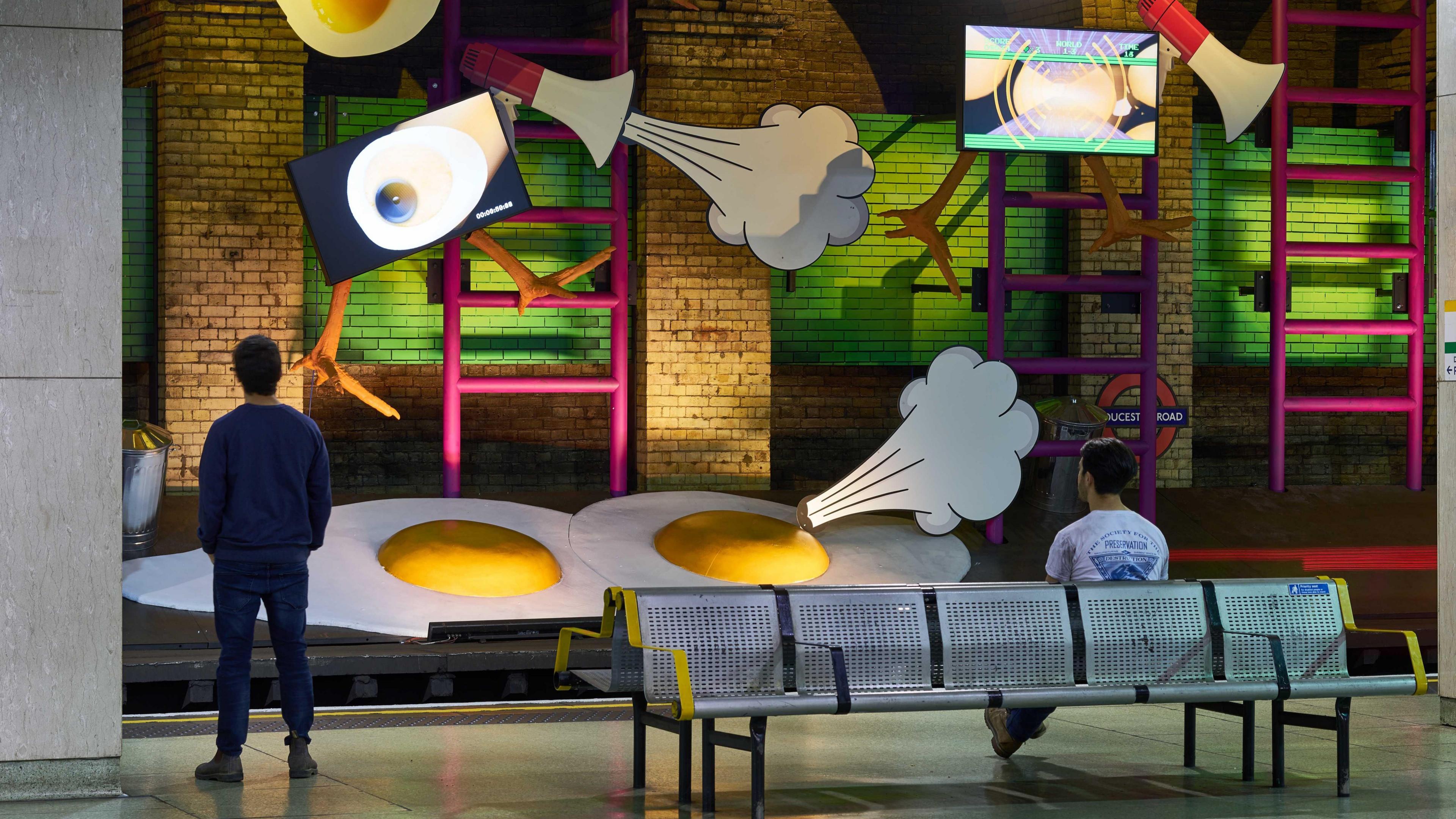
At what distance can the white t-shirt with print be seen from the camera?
559 cm

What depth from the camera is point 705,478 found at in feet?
38.2

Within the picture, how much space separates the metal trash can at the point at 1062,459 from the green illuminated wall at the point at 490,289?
346 cm

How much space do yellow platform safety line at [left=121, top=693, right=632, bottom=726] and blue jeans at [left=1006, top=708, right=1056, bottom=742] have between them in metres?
2.11

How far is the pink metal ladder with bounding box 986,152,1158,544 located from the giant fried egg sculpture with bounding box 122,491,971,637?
1197 millimetres

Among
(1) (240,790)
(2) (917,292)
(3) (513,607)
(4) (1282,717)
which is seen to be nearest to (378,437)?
(3) (513,607)

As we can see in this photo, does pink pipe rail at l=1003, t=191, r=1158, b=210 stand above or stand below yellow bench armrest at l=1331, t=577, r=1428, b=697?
above

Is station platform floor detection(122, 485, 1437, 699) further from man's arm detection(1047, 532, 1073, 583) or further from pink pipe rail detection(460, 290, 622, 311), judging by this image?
man's arm detection(1047, 532, 1073, 583)

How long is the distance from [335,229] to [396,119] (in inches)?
96.1

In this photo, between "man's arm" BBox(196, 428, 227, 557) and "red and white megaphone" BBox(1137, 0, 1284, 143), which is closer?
"man's arm" BBox(196, 428, 227, 557)

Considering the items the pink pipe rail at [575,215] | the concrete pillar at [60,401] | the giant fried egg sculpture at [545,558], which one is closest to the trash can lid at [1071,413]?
the giant fried egg sculpture at [545,558]

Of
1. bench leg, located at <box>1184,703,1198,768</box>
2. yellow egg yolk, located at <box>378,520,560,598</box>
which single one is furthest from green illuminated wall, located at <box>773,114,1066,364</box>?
bench leg, located at <box>1184,703,1198,768</box>

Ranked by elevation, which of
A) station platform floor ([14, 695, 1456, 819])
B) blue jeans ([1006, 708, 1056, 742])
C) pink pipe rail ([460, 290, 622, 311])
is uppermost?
pink pipe rail ([460, 290, 622, 311])

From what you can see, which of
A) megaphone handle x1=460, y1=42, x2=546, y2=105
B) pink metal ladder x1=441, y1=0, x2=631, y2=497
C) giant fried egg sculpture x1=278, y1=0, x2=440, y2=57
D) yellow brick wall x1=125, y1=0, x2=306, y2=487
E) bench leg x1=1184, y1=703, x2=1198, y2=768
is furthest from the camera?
yellow brick wall x1=125, y1=0, x2=306, y2=487

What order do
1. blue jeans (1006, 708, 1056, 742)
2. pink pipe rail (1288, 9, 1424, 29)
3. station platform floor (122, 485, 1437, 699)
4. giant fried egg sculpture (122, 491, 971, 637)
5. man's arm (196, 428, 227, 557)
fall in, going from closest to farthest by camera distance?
1. man's arm (196, 428, 227, 557)
2. blue jeans (1006, 708, 1056, 742)
3. station platform floor (122, 485, 1437, 699)
4. giant fried egg sculpture (122, 491, 971, 637)
5. pink pipe rail (1288, 9, 1424, 29)
